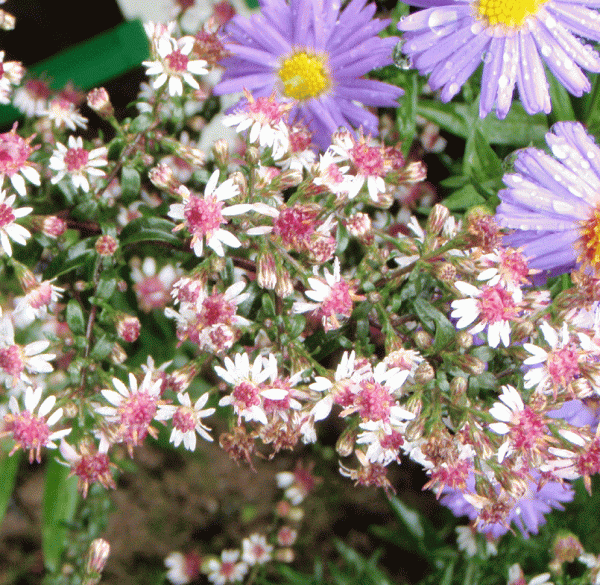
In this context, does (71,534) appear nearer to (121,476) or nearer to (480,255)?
(121,476)

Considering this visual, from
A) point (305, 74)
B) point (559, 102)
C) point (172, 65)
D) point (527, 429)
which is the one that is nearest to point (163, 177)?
point (172, 65)

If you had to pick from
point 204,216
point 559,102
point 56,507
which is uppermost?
point 204,216

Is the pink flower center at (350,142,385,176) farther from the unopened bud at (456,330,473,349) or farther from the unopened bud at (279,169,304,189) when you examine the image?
the unopened bud at (456,330,473,349)

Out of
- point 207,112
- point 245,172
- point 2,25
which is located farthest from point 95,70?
point 245,172

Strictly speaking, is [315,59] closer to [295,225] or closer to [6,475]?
[295,225]

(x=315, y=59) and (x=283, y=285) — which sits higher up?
(x=315, y=59)

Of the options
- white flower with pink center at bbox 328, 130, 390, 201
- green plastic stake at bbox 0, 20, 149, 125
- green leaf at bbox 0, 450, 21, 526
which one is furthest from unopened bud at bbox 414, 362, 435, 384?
green plastic stake at bbox 0, 20, 149, 125
